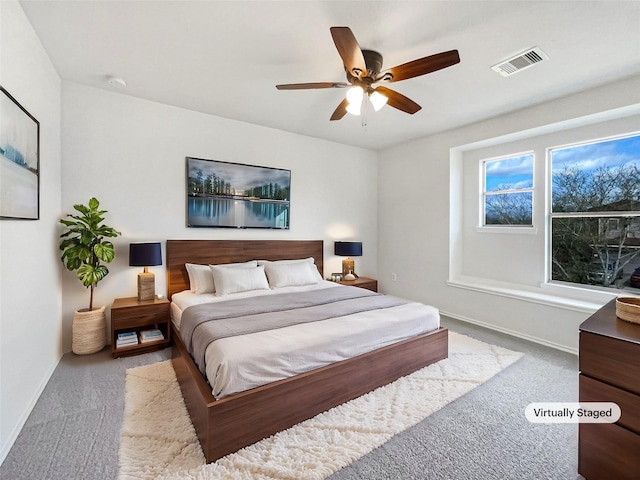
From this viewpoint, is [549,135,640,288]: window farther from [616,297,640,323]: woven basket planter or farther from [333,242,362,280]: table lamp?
[333,242,362,280]: table lamp

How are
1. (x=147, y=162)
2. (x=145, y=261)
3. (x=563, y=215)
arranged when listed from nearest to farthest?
(x=145, y=261), (x=147, y=162), (x=563, y=215)

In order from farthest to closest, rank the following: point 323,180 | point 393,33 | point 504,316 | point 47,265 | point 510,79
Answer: point 323,180 → point 504,316 → point 510,79 → point 47,265 → point 393,33

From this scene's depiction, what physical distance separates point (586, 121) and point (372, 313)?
3102 mm

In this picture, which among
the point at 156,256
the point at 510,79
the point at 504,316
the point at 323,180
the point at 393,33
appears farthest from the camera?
the point at 323,180

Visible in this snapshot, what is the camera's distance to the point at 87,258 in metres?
2.79

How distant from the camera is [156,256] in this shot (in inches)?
122

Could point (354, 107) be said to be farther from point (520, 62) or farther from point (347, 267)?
point (347, 267)

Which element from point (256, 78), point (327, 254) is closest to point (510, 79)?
point (256, 78)

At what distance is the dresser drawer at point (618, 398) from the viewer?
4.26 ft

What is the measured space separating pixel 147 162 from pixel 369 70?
2.63m

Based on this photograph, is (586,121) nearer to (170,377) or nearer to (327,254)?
(327,254)

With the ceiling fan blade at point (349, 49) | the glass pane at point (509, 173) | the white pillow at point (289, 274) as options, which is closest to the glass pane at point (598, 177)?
the glass pane at point (509, 173)

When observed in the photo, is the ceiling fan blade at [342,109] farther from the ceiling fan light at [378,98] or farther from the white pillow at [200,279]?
the white pillow at [200,279]

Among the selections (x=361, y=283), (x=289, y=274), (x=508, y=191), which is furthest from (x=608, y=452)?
(x=508, y=191)
